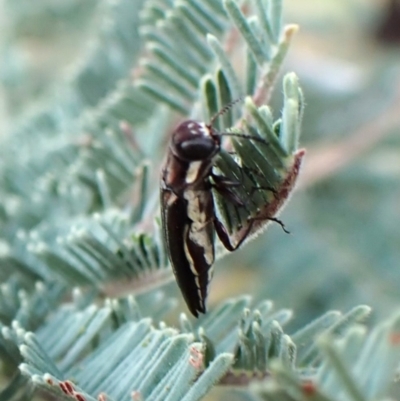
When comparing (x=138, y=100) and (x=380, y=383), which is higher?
(x=138, y=100)

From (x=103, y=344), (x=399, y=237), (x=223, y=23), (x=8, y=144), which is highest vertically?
(x=8, y=144)

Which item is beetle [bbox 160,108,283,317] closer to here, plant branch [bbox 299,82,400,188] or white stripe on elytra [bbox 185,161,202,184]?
white stripe on elytra [bbox 185,161,202,184]

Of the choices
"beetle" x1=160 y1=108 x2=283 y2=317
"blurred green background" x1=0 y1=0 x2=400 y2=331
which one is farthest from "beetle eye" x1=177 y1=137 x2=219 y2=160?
"blurred green background" x1=0 y1=0 x2=400 y2=331

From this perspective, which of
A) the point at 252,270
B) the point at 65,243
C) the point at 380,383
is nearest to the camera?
the point at 380,383

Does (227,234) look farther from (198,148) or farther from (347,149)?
(347,149)

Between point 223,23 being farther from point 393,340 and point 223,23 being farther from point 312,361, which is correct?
point 393,340

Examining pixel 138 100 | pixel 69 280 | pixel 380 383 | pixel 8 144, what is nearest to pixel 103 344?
pixel 69 280

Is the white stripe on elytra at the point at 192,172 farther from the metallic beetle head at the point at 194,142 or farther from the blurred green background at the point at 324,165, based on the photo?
the blurred green background at the point at 324,165
